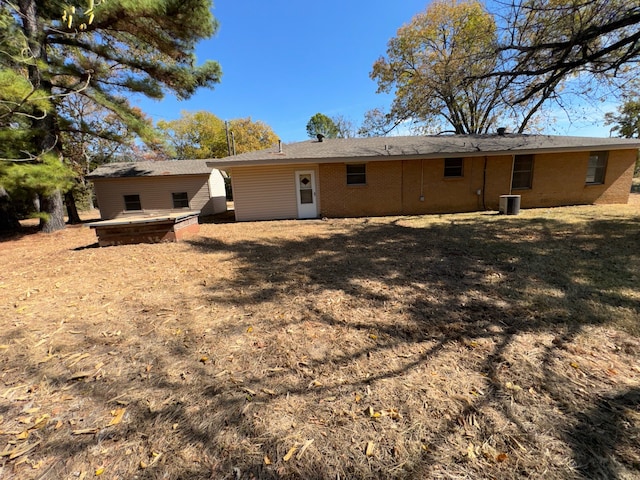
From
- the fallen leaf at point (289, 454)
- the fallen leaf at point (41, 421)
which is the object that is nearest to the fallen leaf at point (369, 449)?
the fallen leaf at point (289, 454)

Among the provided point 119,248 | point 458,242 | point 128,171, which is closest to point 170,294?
point 119,248

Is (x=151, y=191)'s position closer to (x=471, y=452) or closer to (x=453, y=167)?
(x=453, y=167)

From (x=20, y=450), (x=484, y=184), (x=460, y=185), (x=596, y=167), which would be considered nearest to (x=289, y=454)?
(x=20, y=450)

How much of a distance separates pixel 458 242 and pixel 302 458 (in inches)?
233

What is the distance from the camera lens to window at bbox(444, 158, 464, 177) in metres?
11.7

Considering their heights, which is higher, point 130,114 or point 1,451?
point 130,114

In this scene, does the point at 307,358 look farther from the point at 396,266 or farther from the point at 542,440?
the point at 396,266

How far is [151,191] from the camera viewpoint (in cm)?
1541

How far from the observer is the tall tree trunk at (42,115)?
8.75 m

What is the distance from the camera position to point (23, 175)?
844 cm

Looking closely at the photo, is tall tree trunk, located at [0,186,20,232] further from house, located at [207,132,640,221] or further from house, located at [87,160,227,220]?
house, located at [207,132,640,221]

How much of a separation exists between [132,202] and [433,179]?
15.6 meters

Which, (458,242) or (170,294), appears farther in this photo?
(458,242)

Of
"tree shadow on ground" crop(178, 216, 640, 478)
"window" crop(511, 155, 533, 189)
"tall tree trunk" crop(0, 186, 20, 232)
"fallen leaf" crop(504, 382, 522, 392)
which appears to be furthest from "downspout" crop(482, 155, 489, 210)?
"tall tree trunk" crop(0, 186, 20, 232)
